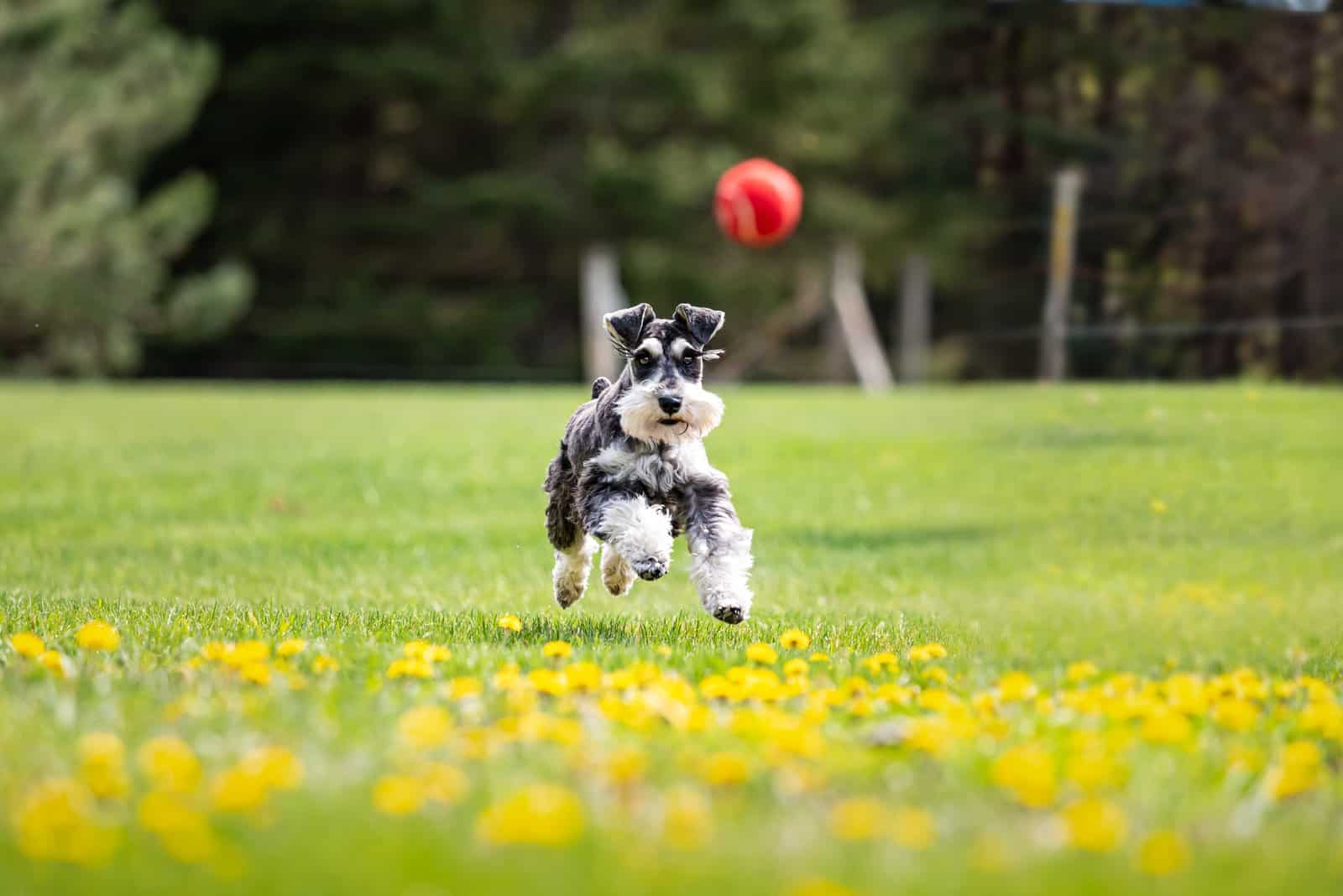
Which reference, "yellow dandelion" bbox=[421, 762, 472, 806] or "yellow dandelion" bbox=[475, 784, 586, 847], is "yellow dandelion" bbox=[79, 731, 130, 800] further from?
"yellow dandelion" bbox=[475, 784, 586, 847]

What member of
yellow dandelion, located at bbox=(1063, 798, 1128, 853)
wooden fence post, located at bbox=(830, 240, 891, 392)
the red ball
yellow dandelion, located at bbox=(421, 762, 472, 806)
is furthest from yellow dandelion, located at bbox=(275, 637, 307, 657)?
wooden fence post, located at bbox=(830, 240, 891, 392)

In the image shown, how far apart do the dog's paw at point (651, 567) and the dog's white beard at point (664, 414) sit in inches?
13.8

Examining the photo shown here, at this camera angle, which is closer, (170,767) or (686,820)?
(686,820)

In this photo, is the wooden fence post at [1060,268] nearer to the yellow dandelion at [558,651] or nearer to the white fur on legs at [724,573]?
the white fur on legs at [724,573]

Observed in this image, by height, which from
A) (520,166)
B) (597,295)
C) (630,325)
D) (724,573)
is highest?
(520,166)

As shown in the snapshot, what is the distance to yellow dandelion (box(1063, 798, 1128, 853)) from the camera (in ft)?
7.47

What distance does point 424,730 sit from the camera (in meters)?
2.76

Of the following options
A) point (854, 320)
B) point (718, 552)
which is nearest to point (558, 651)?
point (718, 552)

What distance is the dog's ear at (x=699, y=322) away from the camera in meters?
4.46

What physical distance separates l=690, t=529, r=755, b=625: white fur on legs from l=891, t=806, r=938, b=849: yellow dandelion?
5.84ft

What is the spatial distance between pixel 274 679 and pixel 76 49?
24.7 meters

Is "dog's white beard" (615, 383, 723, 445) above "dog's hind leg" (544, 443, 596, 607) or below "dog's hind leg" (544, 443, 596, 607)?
above

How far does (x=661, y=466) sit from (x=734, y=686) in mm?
1188

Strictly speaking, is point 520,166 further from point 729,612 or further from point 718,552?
point 729,612
